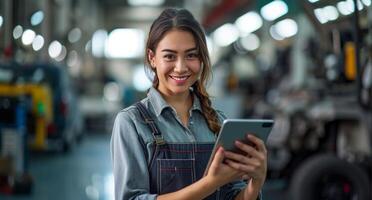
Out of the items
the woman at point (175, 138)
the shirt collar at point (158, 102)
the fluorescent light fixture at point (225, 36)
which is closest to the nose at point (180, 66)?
the woman at point (175, 138)

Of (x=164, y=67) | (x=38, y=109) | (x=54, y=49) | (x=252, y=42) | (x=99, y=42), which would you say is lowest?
(x=38, y=109)

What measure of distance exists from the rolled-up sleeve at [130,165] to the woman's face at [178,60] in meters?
0.15

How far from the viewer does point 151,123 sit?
69.3 inches

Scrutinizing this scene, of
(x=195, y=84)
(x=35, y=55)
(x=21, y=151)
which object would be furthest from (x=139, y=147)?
(x=35, y=55)

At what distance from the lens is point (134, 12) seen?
34.3m

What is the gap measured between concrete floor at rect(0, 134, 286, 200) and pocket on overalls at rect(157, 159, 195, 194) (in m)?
5.60

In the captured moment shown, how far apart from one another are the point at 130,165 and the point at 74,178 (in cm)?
750

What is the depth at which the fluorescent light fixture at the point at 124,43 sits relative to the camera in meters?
34.4

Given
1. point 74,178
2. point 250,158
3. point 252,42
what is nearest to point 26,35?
point 74,178

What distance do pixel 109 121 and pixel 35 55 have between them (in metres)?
8.54

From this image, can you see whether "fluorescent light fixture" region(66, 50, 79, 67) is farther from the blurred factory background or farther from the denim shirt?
the denim shirt

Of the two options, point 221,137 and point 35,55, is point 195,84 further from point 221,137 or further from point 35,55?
point 35,55

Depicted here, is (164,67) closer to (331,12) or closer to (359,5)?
(359,5)

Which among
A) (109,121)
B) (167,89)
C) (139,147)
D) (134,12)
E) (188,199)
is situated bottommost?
(109,121)
